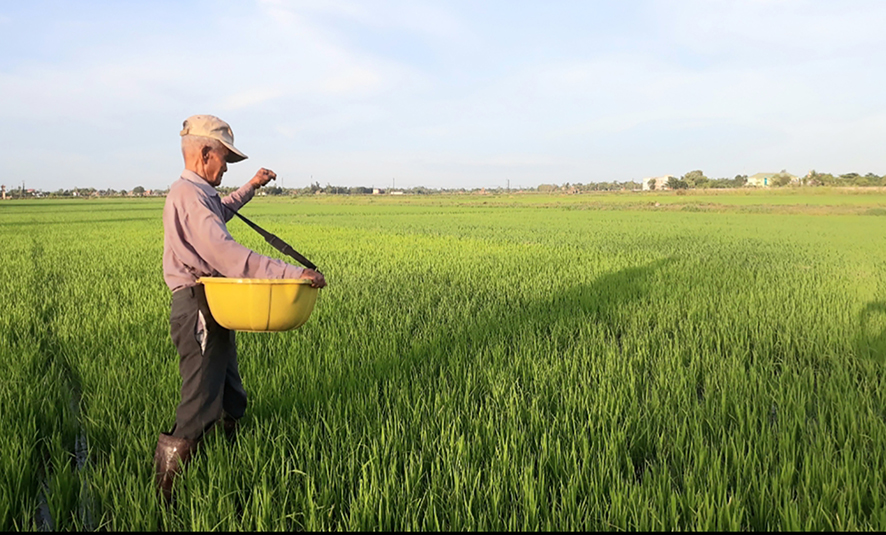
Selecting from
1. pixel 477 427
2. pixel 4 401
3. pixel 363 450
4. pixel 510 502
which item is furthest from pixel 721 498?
pixel 4 401

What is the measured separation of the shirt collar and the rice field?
982 millimetres

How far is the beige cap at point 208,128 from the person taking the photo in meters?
1.95

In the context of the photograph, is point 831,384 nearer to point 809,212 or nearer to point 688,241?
point 688,241

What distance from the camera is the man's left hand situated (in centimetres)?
244

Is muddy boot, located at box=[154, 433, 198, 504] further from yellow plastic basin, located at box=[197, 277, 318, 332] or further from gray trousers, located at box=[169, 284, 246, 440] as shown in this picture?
yellow plastic basin, located at box=[197, 277, 318, 332]

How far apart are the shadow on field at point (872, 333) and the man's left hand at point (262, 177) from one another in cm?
386

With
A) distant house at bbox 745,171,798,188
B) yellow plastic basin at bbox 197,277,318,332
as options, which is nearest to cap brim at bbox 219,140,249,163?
yellow plastic basin at bbox 197,277,318,332

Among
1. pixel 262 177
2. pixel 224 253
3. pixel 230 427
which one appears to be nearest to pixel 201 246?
pixel 224 253

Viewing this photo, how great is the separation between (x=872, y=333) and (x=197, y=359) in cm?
481

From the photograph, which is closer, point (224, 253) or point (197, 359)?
point (224, 253)

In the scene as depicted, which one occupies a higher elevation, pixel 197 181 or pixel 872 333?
pixel 197 181

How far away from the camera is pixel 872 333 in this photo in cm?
411

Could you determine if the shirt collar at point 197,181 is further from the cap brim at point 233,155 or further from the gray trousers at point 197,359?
the gray trousers at point 197,359

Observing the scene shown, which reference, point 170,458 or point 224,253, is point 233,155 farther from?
point 170,458
